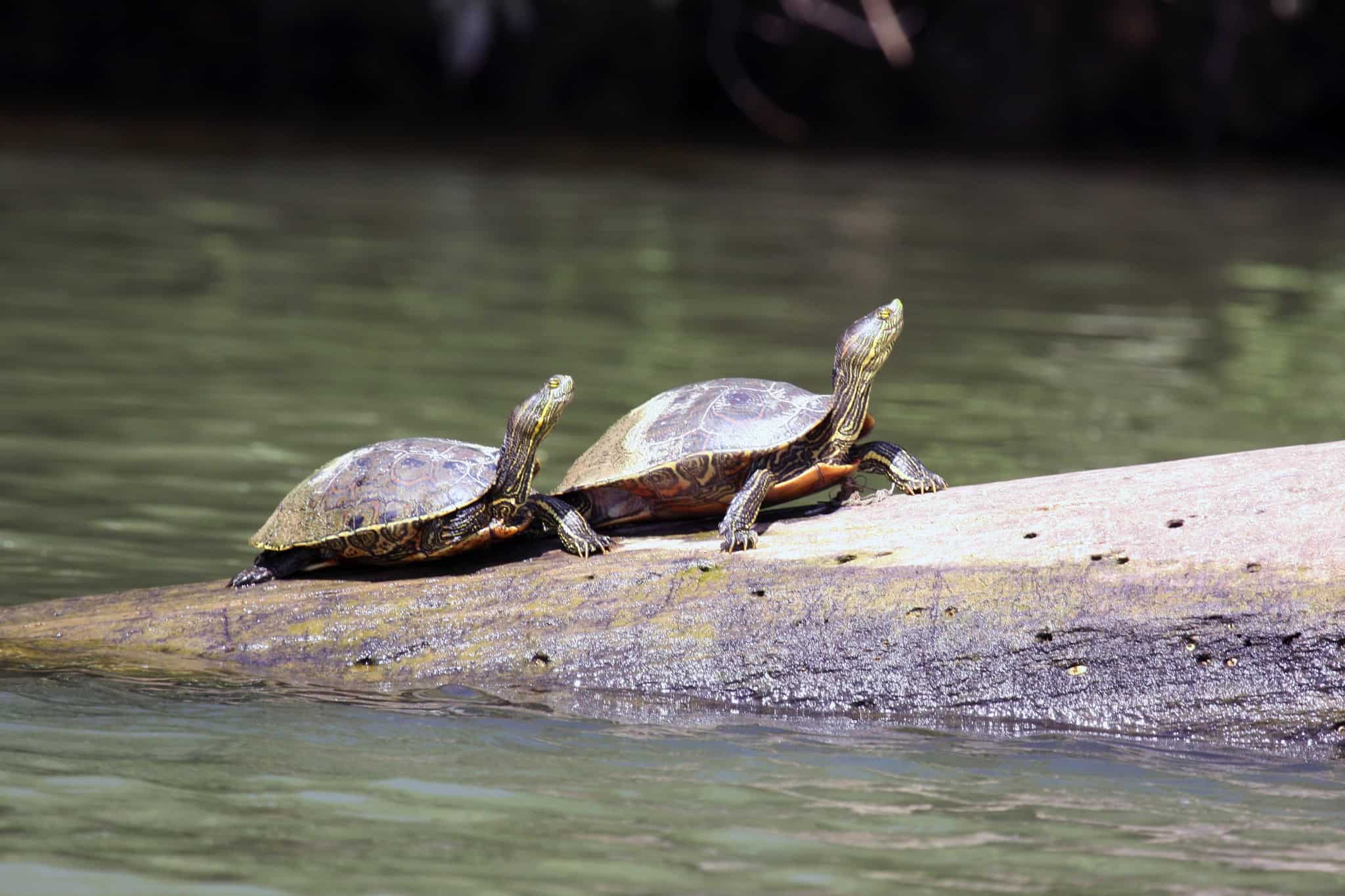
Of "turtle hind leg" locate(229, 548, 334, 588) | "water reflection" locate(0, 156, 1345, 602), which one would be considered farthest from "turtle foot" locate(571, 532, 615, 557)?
"water reflection" locate(0, 156, 1345, 602)

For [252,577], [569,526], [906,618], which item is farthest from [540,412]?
[906,618]

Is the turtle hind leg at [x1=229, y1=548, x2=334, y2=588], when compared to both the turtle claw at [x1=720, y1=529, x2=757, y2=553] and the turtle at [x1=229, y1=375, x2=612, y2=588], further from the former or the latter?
the turtle claw at [x1=720, y1=529, x2=757, y2=553]

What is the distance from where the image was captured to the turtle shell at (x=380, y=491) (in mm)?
4285

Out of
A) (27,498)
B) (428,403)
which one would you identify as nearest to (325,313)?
(428,403)

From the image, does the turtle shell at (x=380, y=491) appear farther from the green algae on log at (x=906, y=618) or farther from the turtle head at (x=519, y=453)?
the green algae on log at (x=906, y=618)

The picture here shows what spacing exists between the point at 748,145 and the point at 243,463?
14.8m

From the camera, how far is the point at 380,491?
4332mm

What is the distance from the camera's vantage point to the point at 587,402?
8.02m

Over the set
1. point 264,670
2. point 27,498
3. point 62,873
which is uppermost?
point 27,498

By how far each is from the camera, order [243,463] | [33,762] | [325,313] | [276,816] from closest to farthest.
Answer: [276,816] < [33,762] < [243,463] < [325,313]

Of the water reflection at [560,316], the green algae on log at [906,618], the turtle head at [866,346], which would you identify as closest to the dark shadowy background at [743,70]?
the water reflection at [560,316]

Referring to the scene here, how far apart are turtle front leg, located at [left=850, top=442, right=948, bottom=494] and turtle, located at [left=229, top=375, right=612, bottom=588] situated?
2.54 ft

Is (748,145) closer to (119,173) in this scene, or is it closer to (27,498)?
(119,173)

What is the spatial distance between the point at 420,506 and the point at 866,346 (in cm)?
132
